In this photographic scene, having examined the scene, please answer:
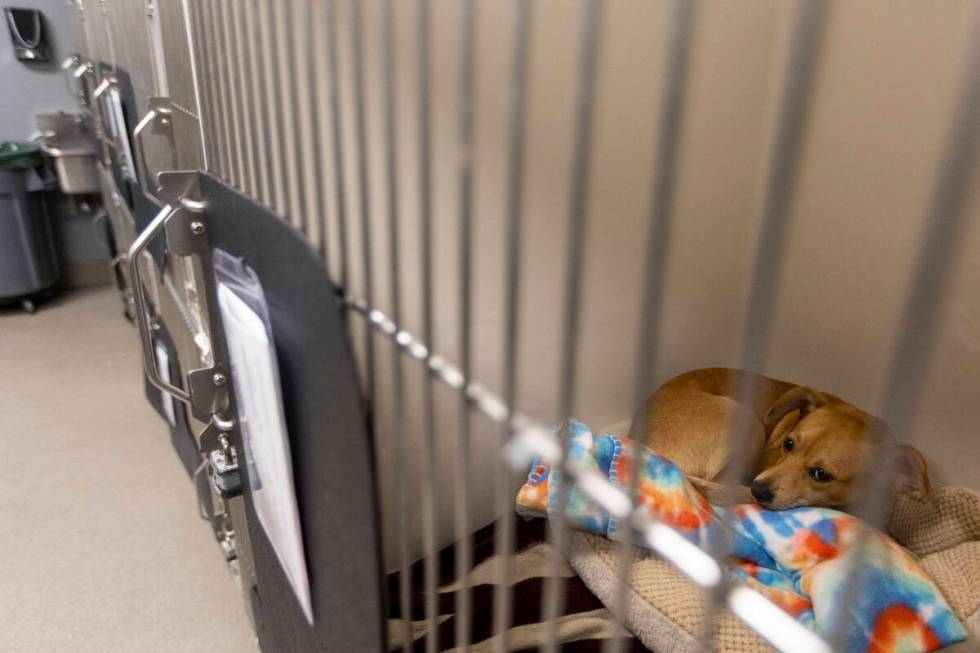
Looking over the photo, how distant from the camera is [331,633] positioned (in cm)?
57

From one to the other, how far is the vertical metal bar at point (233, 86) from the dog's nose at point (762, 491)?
4.07 ft

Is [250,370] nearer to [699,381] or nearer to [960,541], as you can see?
[699,381]

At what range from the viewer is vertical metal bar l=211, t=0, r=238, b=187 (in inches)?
28.8

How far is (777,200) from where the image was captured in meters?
0.24

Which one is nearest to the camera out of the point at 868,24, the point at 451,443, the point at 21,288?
the point at 451,443

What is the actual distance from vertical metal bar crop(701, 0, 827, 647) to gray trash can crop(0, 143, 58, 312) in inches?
144

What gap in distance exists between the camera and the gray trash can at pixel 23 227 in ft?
10.0

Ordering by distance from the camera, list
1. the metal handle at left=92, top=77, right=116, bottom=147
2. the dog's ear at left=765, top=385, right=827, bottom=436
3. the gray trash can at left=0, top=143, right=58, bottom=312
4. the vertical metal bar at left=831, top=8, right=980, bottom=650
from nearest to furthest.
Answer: the vertical metal bar at left=831, top=8, right=980, bottom=650 < the dog's ear at left=765, top=385, right=827, bottom=436 < the metal handle at left=92, top=77, right=116, bottom=147 < the gray trash can at left=0, top=143, right=58, bottom=312

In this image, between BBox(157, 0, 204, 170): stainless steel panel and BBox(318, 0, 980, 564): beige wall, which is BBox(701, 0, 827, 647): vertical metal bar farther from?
BBox(157, 0, 204, 170): stainless steel panel

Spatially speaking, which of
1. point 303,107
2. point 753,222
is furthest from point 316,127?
point 753,222

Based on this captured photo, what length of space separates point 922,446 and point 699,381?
21.3 inches

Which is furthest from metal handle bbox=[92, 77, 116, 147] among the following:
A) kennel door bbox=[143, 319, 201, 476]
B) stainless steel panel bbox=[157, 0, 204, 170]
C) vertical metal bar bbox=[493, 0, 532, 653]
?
vertical metal bar bbox=[493, 0, 532, 653]

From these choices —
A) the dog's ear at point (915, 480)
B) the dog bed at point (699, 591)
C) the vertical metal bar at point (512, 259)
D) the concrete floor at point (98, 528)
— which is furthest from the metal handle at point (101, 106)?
the dog's ear at point (915, 480)

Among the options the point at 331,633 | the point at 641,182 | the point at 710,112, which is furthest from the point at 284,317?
the point at 710,112
